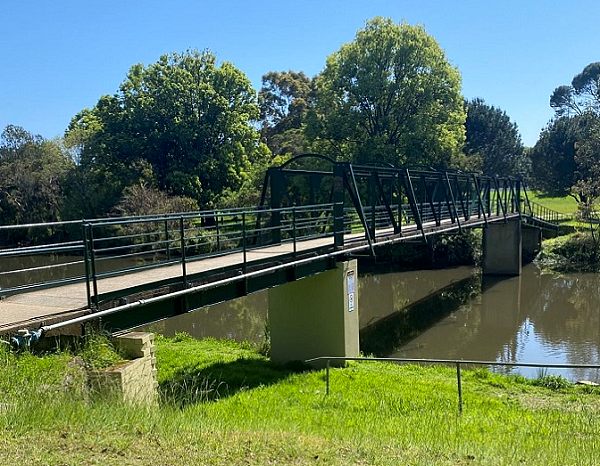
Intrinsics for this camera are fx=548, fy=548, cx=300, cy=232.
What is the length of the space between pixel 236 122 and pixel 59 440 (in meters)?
44.4

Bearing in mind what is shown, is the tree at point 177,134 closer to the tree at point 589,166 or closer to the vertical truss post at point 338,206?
the tree at point 589,166

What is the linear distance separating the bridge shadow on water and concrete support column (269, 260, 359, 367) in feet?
10.6

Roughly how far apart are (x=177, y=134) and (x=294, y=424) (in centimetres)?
4089

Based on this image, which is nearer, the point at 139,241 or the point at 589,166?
the point at 139,241

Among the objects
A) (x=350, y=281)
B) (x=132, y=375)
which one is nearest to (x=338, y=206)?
(x=350, y=281)

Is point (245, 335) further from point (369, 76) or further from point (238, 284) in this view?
point (369, 76)

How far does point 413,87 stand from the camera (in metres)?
37.3

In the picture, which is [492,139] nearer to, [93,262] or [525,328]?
[525,328]

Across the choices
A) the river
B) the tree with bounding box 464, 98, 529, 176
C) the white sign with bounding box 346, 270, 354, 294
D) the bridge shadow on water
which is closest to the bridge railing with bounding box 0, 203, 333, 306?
the white sign with bounding box 346, 270, 354, 294

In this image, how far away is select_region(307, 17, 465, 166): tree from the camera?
120ft

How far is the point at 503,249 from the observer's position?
32000mm

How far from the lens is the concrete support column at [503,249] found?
3159cm

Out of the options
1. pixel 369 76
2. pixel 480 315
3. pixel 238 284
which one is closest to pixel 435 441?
pixel 238 284

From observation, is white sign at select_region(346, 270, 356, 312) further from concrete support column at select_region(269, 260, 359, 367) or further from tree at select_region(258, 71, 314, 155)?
tree at select_region(258, 71, 314, 155)
